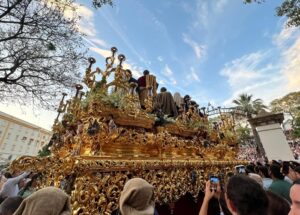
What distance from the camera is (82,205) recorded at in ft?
5.21

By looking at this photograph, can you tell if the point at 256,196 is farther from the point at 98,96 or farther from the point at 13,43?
the point at 13,43

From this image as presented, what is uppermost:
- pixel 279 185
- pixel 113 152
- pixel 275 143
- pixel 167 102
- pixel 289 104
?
pixel 289 104

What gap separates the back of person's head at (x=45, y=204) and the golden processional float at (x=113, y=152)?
0.49 m

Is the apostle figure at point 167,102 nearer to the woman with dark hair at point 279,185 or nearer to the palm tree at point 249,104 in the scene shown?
the woman with dark hair at point 279,185

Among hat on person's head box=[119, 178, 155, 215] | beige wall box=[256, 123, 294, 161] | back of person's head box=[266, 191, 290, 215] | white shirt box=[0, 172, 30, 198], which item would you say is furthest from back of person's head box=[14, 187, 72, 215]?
beige wall box=[256, 123, 294, 161]

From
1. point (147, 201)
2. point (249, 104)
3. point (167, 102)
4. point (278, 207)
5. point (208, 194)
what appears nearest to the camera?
point (147, 201)

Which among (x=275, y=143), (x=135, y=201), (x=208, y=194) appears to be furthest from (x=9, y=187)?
(x=275, y=143)

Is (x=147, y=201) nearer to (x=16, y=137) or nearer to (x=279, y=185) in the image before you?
(x=279, y=185)

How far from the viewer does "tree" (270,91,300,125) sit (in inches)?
968

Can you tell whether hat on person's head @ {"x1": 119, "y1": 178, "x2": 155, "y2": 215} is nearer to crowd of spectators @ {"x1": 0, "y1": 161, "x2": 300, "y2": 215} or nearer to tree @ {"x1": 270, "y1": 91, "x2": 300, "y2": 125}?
crowd of spectators @ {"x1": 0, "y1": 161, "x2": 300, "y2": 215}

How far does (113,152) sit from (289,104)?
3142 cm

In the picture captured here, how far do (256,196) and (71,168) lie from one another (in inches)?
61.7

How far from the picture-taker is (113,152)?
2174 mm

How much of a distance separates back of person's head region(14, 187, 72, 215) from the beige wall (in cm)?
666
